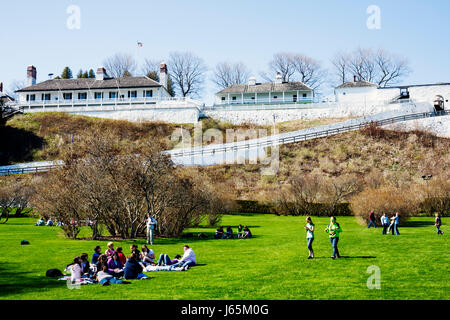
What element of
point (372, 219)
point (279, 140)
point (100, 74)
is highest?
point (100, 74)

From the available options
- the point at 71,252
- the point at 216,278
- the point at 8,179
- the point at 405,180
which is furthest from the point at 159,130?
the point at 216,278

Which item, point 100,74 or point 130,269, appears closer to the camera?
point 130,269

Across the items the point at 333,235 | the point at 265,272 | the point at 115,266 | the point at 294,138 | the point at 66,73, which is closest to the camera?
the point at 265,272

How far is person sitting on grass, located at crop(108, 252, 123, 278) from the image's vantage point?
12.0 m

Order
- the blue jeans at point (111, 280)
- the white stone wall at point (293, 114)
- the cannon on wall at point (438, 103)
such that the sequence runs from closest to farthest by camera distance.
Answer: the blue jeans at point (111, 280)
the cannon on wall at point (438, 103)
the white stone wall at point (293, 114)

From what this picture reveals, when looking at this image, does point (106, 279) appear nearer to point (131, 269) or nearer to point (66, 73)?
point (131, 269)

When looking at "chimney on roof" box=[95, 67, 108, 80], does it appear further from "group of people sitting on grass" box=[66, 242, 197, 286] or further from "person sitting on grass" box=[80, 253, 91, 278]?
"person sitting on grass" box=[80, 253, 91, 278]

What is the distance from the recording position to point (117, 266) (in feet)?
41.5

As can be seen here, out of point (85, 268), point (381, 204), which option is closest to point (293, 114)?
point (381, 204)

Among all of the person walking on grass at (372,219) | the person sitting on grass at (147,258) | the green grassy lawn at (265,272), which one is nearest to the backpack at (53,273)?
the green grassy lawn at (265,272)

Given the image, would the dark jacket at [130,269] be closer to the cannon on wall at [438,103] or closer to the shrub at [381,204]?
the shrub at [381,204]

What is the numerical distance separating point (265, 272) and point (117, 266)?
4354 millimetres

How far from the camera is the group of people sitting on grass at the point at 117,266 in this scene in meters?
11.2
